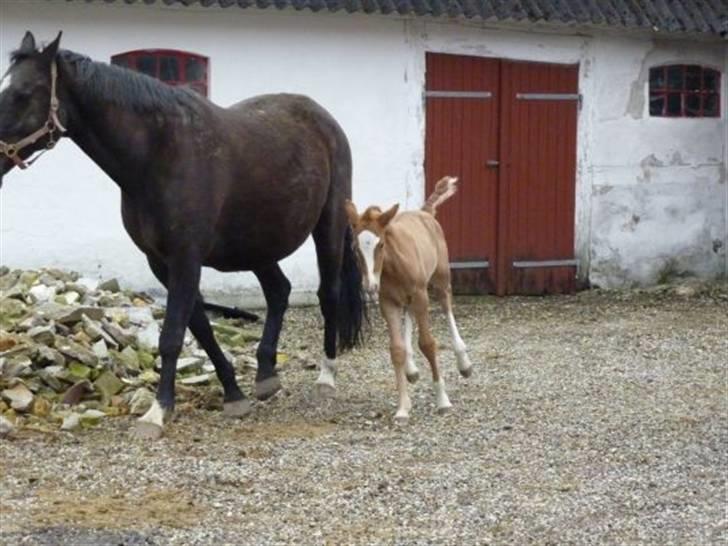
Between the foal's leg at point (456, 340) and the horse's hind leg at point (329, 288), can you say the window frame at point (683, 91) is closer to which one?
the foal's leg at point (456, 340)

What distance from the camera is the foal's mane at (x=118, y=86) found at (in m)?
8.82

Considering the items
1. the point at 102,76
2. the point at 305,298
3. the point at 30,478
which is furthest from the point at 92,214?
the point at 30,478

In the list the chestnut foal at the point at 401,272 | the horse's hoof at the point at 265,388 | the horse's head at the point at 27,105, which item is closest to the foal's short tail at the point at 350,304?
the chestnut foal at the point at 401,272

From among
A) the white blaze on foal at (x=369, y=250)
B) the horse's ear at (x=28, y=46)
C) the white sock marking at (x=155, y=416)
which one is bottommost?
the white sock marking at (x=155, y=416)

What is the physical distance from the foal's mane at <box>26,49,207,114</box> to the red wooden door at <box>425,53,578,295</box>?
6706 millimetres

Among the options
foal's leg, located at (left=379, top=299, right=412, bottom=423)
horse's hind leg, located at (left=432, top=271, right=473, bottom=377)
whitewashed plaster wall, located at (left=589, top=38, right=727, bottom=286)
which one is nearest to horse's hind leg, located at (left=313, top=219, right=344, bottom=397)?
horse's hind leg, located at (left=432, top=271, right=473, bottom=377)

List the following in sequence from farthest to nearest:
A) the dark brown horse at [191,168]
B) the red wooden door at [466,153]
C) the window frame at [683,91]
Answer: the window frame at [683,91]
the red wooden door at [466,153]
the dark brown horse at [191,168]

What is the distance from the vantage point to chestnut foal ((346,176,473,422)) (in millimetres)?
8961

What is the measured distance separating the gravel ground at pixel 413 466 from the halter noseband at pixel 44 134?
154 centimetres

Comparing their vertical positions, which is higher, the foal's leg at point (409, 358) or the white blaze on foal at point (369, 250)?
the white blaze on foal at point (369, 250)

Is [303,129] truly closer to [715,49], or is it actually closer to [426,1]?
[426,1]

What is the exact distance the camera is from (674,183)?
1700 cm

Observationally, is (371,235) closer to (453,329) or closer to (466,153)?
(453,329)

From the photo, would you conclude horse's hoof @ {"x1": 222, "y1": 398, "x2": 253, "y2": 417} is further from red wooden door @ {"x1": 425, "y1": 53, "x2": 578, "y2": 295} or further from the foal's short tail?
red wooden door @ {"x1": 425, "y1": 53, "x2": 578, "y2": 295}
